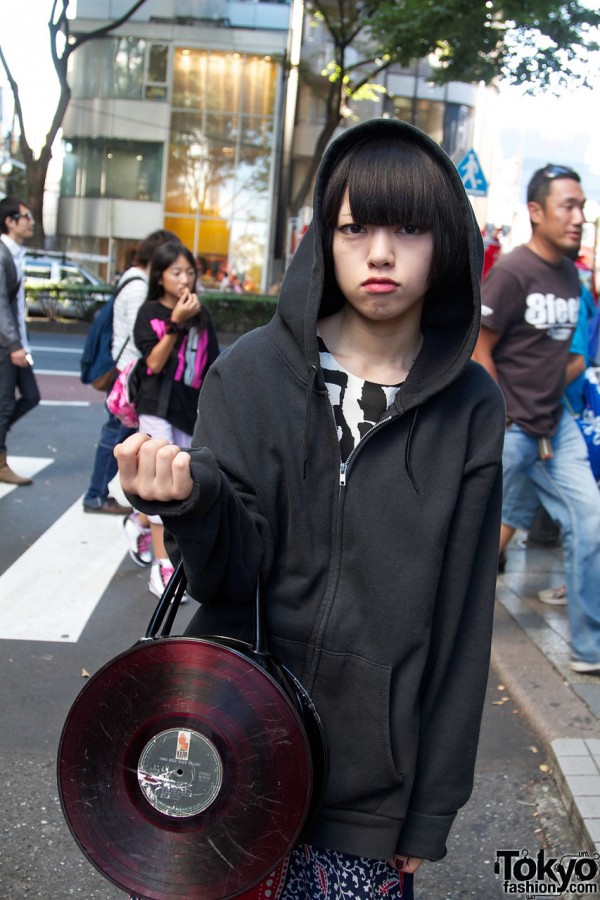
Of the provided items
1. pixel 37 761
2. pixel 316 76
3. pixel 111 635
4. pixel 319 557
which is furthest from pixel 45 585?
pixel 316 76

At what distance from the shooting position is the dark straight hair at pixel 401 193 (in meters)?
1.73

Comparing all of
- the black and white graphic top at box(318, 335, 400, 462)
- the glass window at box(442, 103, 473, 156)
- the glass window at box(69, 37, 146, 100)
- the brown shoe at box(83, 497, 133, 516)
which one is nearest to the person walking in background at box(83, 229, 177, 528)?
the brown shoe at box(83, 497, 133, 516)

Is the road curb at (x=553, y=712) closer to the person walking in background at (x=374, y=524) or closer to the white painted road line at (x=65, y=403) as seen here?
the person walking in background at (x=374, y=524)

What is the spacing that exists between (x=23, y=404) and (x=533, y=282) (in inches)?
187

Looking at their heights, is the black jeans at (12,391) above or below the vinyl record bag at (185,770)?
below

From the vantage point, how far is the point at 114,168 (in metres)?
39.1

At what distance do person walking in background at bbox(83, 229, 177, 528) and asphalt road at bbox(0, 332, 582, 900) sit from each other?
178 mm

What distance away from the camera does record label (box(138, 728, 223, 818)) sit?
58.9 inches

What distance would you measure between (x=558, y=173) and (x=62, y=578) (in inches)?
135

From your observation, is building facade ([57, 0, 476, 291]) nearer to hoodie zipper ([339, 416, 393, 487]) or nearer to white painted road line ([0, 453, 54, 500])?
white painted road line ([0, 453, 54, 500])

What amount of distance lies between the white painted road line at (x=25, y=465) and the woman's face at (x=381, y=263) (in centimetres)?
655

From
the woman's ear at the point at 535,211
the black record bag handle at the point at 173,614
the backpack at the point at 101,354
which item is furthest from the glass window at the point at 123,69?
the black record bag handle at the point at 173,614

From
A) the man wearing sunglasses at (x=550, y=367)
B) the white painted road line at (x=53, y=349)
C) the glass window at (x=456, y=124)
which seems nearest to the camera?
the man wearing sunglasses at (x=550, y=367)

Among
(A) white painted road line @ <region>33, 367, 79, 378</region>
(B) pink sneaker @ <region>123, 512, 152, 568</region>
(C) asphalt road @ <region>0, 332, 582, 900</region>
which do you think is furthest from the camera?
(A) white painted road line @ <region>33, 367, 79, 378</region>
